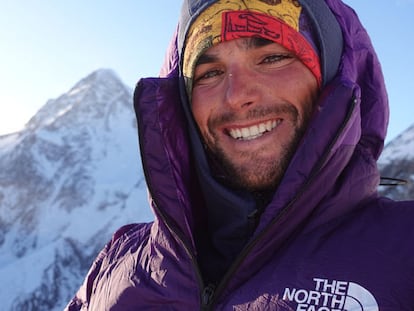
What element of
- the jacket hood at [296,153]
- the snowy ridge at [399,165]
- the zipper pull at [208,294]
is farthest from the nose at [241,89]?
the snowy ridge at [399,165]

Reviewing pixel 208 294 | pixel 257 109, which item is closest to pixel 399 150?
pixel 257 109

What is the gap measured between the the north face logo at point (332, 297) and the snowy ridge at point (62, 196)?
36.8 m

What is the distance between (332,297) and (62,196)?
1781 inches

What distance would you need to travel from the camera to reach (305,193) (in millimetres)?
1891

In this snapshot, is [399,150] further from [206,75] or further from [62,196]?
[62,196]

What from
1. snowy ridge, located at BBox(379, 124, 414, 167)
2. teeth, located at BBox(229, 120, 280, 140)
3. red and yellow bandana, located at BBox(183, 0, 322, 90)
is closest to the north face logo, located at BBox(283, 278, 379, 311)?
teeth, located at BBox(229, 120, 280, 140)

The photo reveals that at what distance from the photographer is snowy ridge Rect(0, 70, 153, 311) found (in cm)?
3788

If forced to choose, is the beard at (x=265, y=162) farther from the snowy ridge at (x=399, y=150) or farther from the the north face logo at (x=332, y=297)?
the snowy ridge at (x=399, y=150)

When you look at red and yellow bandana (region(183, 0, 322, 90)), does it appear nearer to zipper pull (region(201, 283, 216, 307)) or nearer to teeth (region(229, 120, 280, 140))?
teeth (region(229, 120, 280, 140))

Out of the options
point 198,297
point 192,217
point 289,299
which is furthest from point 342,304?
point 192,217

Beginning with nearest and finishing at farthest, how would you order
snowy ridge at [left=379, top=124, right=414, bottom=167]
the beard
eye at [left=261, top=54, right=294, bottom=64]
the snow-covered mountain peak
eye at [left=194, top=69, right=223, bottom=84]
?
1. the beard
2. eye at [left=261, top=54, right=294, bottom=64]
3. eye at [left=194, top=69, right=223, bottom=84]
4. snowy ridge at [left=379, top=124, right=414, bottom=167]
5. the snow-covered mountain peak

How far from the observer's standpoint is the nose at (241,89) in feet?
7.19

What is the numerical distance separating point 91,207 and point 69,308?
40722 mm

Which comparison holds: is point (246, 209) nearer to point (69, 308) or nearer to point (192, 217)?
point (192, 217)
